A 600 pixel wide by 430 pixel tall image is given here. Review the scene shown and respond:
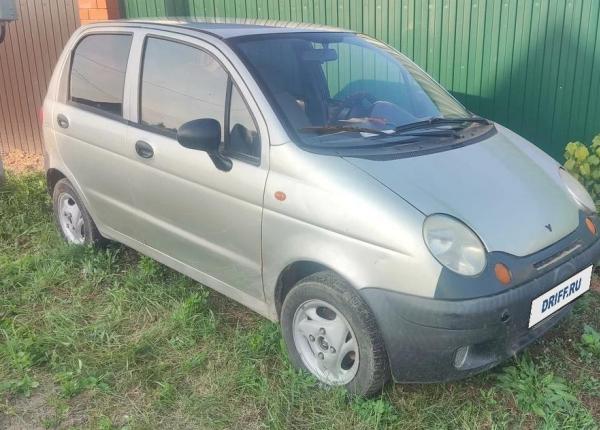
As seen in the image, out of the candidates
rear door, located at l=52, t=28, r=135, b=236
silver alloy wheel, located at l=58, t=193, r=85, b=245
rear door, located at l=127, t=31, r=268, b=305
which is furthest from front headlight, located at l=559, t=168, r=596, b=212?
silver alloy wheel, located at l=58, t=193, r=85, b=245

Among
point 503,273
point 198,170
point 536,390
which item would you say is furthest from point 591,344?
point 198,170

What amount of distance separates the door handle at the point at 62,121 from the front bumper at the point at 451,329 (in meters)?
2.62

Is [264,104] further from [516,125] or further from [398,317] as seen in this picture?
[516,125]

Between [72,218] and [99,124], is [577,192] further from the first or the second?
[72,218]

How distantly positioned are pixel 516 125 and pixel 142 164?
3215 mm

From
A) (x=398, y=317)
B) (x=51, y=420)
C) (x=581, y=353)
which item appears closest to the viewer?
(x=398, y=317)

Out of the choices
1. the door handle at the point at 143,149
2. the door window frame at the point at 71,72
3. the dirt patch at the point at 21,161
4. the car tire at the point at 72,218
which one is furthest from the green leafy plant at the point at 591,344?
the dirt patch at the point at 21,161

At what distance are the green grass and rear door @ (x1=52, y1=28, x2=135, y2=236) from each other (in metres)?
0.52

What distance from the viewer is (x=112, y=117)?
3811 millimetres

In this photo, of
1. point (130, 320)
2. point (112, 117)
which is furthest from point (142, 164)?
point (130, 320)

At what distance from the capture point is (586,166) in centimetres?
439

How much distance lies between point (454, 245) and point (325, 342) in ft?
2.55

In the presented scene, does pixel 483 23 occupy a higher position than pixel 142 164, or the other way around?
pixel 483 23

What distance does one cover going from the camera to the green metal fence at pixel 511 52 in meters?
4.79
